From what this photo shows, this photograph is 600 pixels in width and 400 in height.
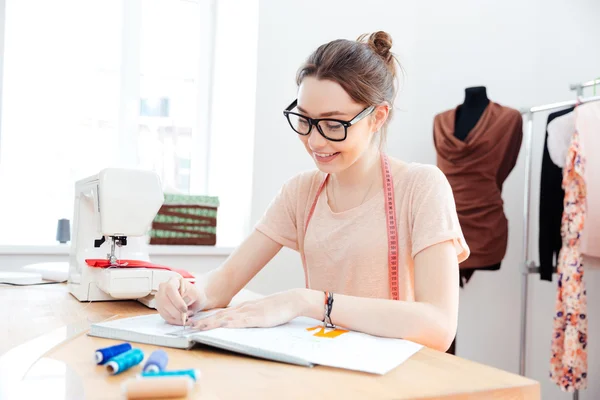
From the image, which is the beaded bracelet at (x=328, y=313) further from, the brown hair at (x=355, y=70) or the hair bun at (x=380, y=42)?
the hair bun at (x=380, y=42)

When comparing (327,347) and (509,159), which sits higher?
(509,159)

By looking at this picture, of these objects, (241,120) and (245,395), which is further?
(241,120)

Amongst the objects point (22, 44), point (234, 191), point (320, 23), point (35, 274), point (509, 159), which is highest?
point (320, 23)

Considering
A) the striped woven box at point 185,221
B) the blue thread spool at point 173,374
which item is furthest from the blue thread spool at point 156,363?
the striped woven box at point 185,221

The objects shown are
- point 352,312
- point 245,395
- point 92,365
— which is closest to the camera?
point 245,395

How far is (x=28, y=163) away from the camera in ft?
10.1

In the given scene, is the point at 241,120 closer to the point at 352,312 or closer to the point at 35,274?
the point at 35,274

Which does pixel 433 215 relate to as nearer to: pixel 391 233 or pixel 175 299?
pixel 391 233

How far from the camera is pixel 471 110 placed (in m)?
3.10

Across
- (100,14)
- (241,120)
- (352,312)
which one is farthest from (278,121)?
(352,312)

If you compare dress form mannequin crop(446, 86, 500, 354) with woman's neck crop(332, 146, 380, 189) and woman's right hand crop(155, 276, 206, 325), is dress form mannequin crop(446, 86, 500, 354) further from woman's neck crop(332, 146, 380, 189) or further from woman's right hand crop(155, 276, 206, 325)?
woman's right hand crop(155, 276, 206, 325)

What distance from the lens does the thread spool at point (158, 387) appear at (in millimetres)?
692

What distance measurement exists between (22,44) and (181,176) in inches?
41.1

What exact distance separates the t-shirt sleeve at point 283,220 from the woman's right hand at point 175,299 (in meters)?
0.39
